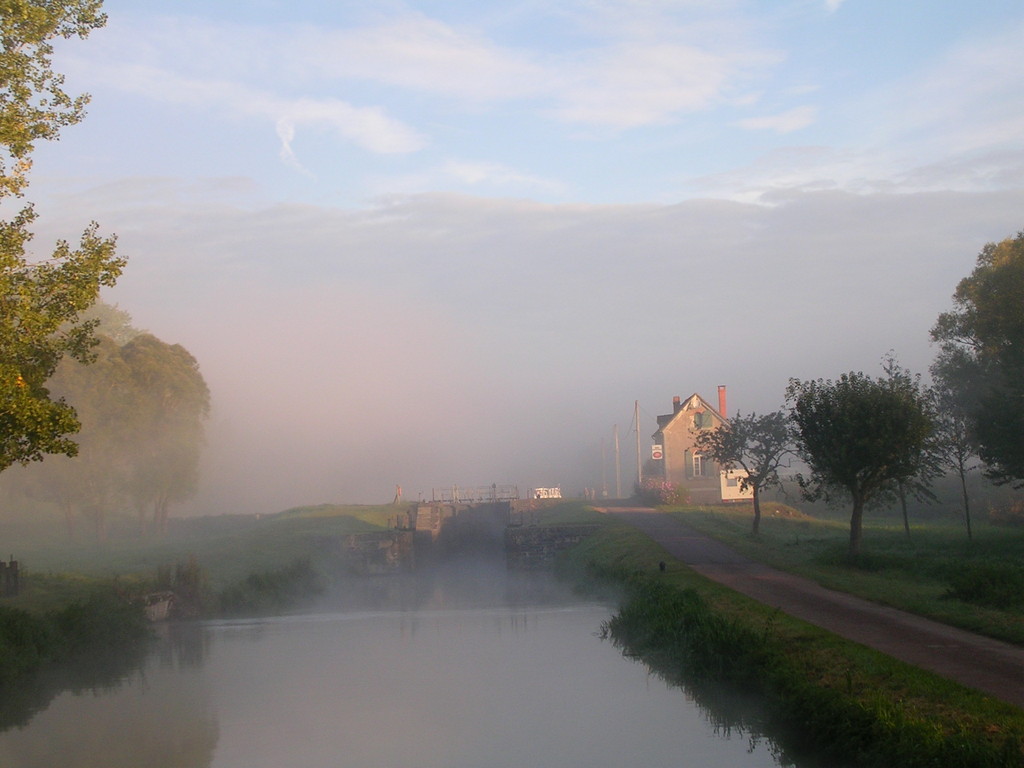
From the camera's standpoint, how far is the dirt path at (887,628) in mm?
15305

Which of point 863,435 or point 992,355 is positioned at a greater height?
point 992,355

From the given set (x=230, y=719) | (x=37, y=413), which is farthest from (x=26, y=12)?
(x=230, y=719)

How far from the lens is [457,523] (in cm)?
7019

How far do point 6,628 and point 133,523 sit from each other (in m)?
49.1

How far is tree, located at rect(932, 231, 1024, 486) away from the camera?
3928 centimetres

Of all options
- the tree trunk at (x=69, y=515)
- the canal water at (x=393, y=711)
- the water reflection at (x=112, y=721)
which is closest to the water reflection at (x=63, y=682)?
the water reflection at (x=112, y=721)

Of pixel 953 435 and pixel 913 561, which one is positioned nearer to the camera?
pixel 913 561

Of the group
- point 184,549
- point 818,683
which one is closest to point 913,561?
point 818,683

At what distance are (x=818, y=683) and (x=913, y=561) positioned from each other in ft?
61.4

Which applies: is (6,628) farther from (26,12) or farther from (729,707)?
(729,707)

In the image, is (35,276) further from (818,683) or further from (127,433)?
(127,433)

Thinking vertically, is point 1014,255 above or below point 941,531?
above

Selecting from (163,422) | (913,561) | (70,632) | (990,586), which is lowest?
(70,632)

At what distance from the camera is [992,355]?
2039 inches
